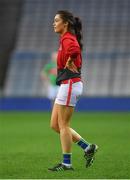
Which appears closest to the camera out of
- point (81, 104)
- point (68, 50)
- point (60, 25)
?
point (68, 50)

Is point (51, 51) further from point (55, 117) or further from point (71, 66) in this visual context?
point (71, 66)

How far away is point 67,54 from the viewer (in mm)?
8438

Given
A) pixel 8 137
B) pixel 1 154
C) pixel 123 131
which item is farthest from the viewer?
pixel 123 131

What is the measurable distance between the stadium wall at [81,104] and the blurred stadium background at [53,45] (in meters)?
0.20

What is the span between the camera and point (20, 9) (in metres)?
27.7

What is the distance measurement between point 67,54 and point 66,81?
34 cm

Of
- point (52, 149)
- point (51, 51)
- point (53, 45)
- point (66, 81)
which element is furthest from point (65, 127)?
point (53, 45)

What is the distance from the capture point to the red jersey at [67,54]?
842cm

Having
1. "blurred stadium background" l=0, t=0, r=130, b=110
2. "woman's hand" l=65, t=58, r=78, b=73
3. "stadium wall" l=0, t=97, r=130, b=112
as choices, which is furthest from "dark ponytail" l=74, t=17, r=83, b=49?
"blurred stadium background" l=0, t=0, r=130, b=110

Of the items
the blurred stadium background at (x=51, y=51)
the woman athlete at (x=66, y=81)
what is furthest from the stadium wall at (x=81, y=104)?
the woman athlete at (x=66, y=81)

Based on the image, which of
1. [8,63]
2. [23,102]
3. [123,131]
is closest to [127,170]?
[123,131]

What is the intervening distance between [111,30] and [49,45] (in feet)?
7.60

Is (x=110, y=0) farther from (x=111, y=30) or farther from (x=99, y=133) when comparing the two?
(x=99, y=133)

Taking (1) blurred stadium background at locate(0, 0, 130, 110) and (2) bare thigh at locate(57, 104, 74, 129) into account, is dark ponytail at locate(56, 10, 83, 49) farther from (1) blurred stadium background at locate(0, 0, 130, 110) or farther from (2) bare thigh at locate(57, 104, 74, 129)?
(1) blurred stadium background at locate(0, 0, 130, 110)
